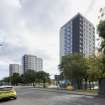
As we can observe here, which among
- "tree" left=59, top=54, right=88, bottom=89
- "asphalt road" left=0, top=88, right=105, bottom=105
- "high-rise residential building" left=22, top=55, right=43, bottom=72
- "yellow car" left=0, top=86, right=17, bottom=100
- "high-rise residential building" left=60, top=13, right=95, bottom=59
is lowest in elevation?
"asphalt road" left=0, top=88, right=105, bottom=105

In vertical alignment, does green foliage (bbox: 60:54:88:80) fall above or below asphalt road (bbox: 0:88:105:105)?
above

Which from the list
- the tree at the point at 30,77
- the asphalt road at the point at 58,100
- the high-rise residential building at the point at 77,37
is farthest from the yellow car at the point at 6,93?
the high-rise residential building at the point at 77,37

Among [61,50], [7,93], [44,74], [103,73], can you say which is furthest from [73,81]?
[61,50]

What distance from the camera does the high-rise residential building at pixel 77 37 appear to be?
126762 mm

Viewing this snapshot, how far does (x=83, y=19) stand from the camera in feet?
437

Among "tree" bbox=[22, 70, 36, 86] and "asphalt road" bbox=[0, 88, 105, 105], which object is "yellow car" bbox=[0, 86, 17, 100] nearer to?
"asphalt road" bbox=[0, 88, 105, 105]

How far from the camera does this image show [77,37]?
5044 inches

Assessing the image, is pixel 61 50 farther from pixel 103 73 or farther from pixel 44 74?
pixel 103 73

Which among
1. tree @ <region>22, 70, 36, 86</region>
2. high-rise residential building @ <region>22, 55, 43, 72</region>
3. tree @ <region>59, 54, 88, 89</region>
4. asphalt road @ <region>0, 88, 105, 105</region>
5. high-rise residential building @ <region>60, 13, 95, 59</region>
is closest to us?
asphalt road @ <region>0, 88, 105, 105</region>

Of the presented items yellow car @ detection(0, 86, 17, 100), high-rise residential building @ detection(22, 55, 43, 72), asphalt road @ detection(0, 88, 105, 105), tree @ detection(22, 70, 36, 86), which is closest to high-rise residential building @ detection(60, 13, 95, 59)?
tree @ detection(22, 70, 36, 86)

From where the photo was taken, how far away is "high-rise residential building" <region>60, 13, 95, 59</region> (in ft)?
416

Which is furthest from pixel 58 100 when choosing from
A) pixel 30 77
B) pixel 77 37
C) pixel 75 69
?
pixel 77 37

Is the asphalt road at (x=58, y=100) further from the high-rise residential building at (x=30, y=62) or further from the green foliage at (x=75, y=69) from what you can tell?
the high-rise residential building at (x=30, y=62)

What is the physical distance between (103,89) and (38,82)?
3245 inches
